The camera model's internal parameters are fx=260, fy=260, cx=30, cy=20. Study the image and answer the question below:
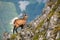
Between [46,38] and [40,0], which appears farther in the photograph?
[40,0]

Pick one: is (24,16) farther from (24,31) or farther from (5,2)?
(5,2)

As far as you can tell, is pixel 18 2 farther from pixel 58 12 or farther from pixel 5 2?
pixel 58 12

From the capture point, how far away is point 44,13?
68.7 meters

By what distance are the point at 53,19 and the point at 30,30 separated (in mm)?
12059

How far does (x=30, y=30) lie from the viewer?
60.8 meters

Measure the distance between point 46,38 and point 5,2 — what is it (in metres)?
48.7

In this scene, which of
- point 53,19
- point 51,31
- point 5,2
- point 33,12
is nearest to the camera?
point 51,31

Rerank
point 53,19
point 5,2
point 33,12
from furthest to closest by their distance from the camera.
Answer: point 5,2, point 33,12, point 53,19

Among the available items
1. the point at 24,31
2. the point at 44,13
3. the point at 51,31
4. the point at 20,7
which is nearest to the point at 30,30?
the point at 24,31

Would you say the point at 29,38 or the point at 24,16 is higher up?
the point at 24,16

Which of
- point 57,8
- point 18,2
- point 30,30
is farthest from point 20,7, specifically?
point 57,8

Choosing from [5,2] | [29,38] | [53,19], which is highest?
[5,2]

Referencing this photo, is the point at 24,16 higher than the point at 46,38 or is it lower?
higher

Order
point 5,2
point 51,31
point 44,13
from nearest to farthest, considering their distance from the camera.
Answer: point 51,31, point 44,13, point 5,2
